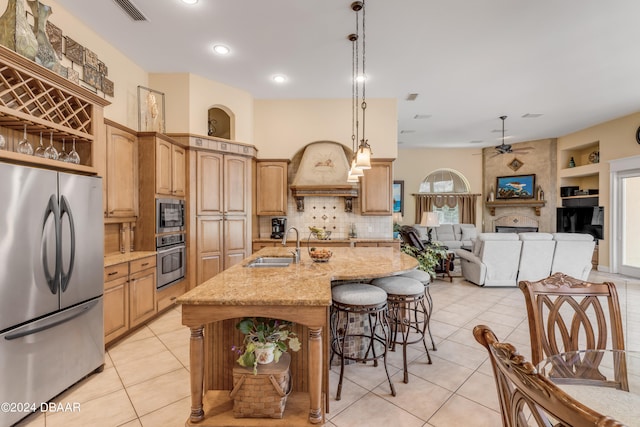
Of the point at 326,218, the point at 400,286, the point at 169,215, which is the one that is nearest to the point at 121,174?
the point at 169,215

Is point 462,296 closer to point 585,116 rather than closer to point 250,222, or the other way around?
point 250,222

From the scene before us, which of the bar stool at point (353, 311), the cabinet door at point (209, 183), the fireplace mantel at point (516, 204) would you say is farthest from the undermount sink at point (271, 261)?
the fireplace mantel at point (516, 204)

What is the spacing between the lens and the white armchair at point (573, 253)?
187 inches

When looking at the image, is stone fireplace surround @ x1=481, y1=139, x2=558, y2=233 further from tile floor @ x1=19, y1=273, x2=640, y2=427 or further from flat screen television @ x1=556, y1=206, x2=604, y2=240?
tile floor @ x1=19, y1=273, x2=640, y2=427

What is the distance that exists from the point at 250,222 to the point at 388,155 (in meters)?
2.76

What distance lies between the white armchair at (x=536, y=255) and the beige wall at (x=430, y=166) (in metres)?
4.48

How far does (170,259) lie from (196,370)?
246cm

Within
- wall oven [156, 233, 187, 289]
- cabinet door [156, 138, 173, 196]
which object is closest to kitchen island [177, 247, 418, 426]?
wall oven [156, 233, 187, 289]

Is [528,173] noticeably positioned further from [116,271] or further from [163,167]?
[116,271]

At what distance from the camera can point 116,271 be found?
2781 mm

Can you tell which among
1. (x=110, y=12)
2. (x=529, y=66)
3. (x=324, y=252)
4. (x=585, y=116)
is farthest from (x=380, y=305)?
(x=585, y=116)

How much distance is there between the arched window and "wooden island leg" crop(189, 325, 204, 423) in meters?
8.58

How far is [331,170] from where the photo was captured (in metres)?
4.87

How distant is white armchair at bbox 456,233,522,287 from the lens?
481 cm
